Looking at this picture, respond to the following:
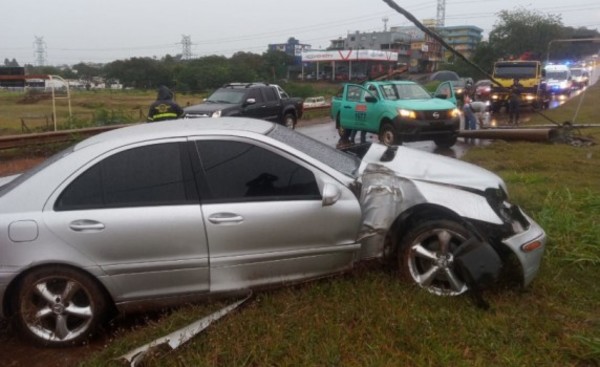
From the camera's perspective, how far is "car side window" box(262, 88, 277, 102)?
57.1ft

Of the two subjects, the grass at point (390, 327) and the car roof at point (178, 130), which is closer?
the grass at point (390, 327)

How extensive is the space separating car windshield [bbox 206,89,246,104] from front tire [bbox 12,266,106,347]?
12.8 meters

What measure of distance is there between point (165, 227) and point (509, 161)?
8265 millimetres

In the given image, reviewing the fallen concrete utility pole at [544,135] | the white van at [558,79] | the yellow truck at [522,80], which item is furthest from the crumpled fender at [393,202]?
the white van at [558,79]

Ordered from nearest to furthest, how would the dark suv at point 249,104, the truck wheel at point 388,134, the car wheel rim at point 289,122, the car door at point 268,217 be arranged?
the car door at point 268,217, the truck wheel at point 388,134, the dark suv at point 249,104, the car wheel rim at point 289,122

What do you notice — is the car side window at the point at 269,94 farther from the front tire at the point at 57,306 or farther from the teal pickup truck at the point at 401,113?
the front tire at the point at 57,306

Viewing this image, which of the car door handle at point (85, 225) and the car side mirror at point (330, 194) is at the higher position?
the car side mirror at point (330, 194)

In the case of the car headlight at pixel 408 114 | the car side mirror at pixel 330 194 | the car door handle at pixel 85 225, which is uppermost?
the car headlight at pixel 408 114

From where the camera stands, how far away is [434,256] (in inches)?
154

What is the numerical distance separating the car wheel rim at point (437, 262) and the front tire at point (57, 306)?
7.41 feet

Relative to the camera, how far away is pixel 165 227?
3600mm

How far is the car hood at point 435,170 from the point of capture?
4.11 m

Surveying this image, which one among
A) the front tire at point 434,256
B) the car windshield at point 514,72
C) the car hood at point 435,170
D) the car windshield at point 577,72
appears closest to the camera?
the front tire at point 434,256

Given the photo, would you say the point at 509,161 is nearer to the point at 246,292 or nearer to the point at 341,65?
the point at 246,292
